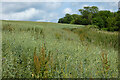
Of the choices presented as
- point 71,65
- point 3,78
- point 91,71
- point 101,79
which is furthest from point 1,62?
point 101,79

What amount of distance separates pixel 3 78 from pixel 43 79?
92cm

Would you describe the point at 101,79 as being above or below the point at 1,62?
below

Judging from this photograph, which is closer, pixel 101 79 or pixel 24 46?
pixel 101 79

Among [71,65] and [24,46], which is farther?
[24,46]

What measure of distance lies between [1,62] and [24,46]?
105 cm

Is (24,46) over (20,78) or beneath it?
over

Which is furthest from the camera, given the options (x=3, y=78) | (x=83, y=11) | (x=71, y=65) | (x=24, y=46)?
(x=83, y=11)

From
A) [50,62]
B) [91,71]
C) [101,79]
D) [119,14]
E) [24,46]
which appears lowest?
[101,79]

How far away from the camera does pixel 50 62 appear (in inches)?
126

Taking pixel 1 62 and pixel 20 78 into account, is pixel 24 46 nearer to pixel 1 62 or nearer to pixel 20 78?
pixel 1 62

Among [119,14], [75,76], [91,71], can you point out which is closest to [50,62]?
[75,76]

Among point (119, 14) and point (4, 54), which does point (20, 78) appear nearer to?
point (4, 54)

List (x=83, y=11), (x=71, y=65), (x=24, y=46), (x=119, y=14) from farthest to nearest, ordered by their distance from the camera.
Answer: (x=83, y=11) → (x=119, y=14) → (x=24, y=46) → (x=71, y=65)

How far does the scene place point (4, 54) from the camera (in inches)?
136
